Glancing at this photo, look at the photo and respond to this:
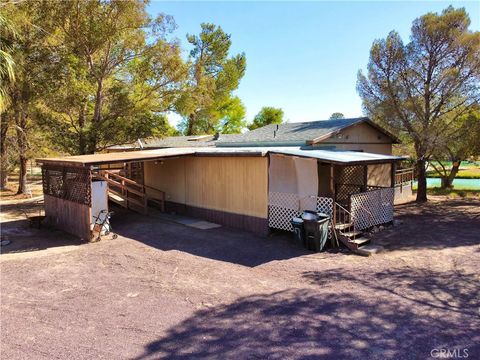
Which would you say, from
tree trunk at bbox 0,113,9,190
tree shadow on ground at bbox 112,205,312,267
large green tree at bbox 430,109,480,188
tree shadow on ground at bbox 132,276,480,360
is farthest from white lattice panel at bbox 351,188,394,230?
tree trunk at bbox 0,113,9,190

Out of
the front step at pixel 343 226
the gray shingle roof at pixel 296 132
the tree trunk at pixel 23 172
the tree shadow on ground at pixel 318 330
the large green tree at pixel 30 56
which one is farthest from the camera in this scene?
the tree trunk at pixel 23 172

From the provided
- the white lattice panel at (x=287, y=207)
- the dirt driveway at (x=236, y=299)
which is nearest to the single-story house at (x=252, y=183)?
the white lattice panel at (x=287, y=207)

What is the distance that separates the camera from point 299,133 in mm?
15734

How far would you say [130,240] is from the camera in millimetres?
11109

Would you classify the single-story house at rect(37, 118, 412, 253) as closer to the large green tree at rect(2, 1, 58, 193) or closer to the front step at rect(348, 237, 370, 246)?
the front step at rect(348, 237, 370, 246)

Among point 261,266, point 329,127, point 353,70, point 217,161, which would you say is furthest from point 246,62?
point 261,266

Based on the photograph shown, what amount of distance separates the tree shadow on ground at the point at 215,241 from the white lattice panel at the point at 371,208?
220cm

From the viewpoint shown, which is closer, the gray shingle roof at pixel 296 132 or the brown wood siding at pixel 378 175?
the gray shingle roof at pixel 296 132

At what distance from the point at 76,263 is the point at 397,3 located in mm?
14304

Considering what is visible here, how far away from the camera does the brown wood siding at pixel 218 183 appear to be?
1144 centimetres

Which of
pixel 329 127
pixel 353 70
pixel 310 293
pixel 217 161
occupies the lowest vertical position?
pixel 310 293

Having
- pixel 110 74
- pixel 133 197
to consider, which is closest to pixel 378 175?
pixel 133 197

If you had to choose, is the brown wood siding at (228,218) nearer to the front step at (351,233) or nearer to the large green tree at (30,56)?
the front step at (351,233)

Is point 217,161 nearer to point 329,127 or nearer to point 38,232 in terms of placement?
point 329,127
